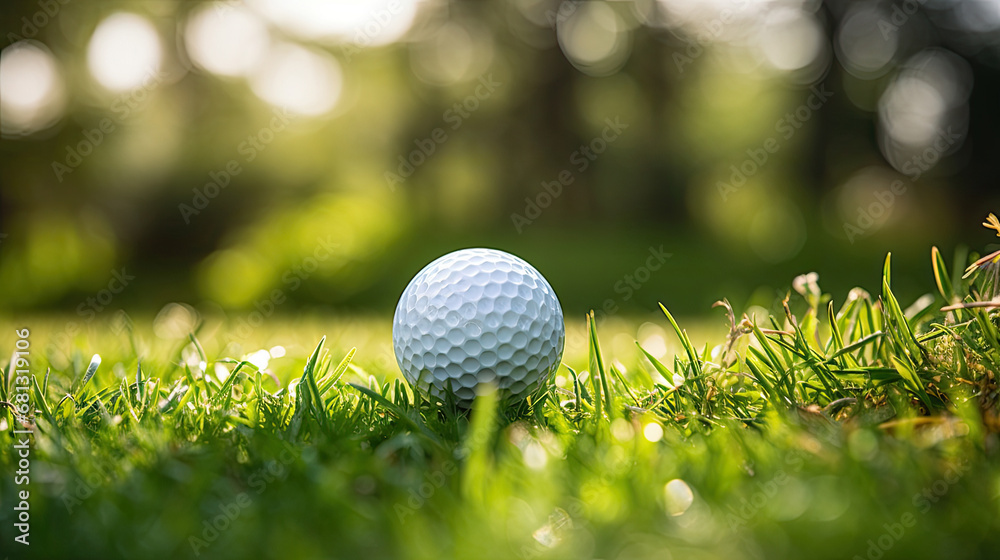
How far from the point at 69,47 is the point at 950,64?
54.2ft

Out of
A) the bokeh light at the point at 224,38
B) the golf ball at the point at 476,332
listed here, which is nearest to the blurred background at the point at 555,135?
the bokeh light at the point at 224,38

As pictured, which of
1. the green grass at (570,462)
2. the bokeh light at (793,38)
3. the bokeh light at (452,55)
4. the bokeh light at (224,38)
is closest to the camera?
the green grass at (570,462)

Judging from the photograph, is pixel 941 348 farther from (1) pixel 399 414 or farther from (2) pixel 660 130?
(2) pixel 660 130

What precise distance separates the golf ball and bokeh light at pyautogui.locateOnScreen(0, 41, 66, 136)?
838 cm

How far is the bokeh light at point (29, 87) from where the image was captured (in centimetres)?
809

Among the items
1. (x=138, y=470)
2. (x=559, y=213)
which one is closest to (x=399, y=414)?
(x=138, y=470)

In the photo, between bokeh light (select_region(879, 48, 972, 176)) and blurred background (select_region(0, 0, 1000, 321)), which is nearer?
blurred background (select_region(0, 0, 1000, 321))

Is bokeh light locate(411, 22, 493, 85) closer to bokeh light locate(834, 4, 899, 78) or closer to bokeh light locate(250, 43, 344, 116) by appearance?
bokeh light locate(250, 43, 344, 116)

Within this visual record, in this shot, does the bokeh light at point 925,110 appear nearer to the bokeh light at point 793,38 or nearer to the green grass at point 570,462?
the bokeh light at point 793,38

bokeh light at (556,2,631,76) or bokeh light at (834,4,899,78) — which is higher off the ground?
bokeh light at (556,2,631,76)

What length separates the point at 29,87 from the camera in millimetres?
8672

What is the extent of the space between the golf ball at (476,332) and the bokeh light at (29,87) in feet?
27.5

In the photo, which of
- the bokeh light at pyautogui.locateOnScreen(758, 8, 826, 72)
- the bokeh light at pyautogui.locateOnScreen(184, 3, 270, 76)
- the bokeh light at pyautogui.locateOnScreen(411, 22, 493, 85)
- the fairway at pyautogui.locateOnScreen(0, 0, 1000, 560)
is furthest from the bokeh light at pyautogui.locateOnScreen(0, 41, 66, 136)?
the bokeh light at pyautogui.locateOnScreen(758, 8, 826, 72)

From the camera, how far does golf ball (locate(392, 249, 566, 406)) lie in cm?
194
